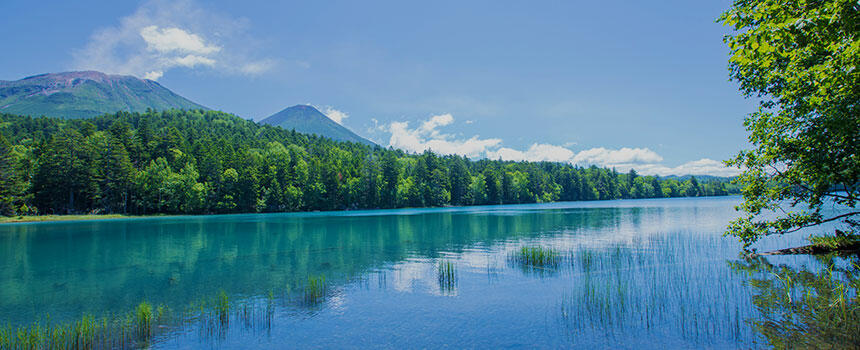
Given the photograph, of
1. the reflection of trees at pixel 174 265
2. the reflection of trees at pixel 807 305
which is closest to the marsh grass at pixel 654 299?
the reflection of trees at pixel 807 305

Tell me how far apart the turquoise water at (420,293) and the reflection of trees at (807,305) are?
1.61ft

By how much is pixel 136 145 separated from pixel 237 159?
27052 millimetres

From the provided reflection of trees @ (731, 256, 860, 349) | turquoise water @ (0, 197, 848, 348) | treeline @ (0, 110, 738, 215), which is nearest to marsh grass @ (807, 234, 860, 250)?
reflection of trees @ (731, 256, 860, 349)

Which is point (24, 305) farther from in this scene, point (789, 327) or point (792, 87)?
point (792, 87)

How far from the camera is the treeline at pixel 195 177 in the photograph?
86875mm

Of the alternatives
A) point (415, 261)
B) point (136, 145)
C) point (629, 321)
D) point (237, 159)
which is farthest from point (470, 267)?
point (136, 145)

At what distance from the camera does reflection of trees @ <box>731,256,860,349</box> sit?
10.2 meters

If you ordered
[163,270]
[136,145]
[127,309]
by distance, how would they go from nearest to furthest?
[127,309], [163,270], [136,145]

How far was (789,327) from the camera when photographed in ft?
36.2

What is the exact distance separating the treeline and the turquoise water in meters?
71.9

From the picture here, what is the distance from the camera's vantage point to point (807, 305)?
12.7 meters

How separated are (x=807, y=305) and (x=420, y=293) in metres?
13.4

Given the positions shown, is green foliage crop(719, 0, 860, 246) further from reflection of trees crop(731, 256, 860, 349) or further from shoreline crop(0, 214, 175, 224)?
shoreline crop(0, 214, 175, 224)

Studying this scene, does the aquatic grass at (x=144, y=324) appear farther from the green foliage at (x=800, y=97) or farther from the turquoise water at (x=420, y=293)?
the green foliage at (x=800, y=97)
